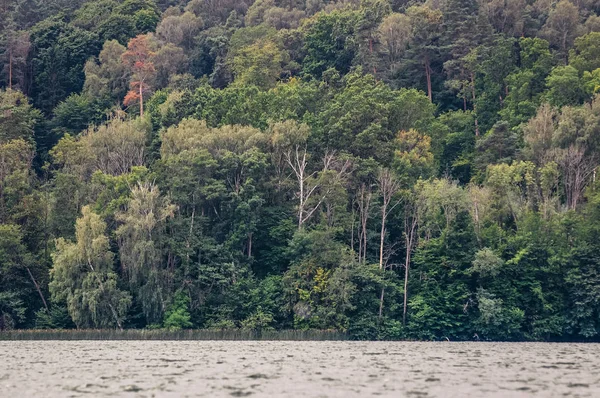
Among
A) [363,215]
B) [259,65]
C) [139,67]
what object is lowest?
[363,215]

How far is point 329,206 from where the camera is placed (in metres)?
73.6

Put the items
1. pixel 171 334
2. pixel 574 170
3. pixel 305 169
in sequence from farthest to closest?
pixel 305 169
pixel 574 170
pixel 171 334

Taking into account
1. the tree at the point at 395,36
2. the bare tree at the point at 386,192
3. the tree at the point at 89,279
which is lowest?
the tree at the point at 89,279

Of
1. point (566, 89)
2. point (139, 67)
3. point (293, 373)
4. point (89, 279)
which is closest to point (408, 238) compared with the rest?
point (566, 89)

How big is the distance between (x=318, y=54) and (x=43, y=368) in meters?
82.7

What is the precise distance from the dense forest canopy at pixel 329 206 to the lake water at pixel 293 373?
2079 centimetres

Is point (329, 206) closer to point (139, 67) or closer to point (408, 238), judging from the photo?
point (408, 238)

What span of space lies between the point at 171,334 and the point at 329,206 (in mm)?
19293

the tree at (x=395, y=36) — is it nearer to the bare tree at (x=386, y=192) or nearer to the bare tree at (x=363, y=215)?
the bare tree at (x=386, y=192)

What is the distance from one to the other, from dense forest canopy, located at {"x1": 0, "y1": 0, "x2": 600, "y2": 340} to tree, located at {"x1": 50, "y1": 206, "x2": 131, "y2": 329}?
0.58ft

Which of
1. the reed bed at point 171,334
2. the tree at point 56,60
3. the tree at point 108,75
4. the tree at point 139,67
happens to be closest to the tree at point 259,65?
the tree at point 139,67

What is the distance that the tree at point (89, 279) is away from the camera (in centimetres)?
6375

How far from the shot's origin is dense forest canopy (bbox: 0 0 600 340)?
216ft

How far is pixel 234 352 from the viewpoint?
143 ft
